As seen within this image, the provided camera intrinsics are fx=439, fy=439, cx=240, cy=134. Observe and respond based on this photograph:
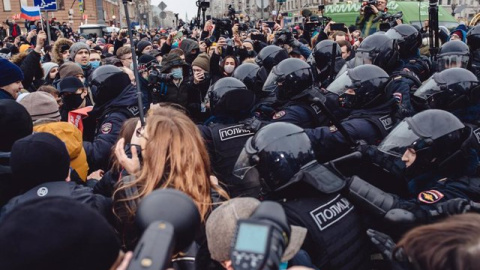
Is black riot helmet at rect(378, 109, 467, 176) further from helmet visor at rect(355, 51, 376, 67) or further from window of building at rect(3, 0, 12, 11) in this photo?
window of building at rect(3, 0, 12, 11)

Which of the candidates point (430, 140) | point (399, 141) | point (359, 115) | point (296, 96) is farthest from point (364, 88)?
point (430, 140)

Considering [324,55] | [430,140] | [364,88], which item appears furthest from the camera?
[324,55]

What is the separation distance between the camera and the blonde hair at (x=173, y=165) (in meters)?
2.22

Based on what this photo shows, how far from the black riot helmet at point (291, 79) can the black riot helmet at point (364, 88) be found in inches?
A: 16.6

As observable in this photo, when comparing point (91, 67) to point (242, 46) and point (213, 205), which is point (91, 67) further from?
point (213, 205)

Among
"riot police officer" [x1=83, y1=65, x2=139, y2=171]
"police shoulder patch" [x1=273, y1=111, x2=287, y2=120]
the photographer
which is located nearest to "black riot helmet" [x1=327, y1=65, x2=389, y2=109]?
"police shoulder patch" [x1=273, y1=111, x2=287, y2=120]

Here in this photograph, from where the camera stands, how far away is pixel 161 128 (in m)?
2.36

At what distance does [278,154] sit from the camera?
2.41 m

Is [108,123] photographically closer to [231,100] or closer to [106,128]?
[106,128]

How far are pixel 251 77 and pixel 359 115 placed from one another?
199cm

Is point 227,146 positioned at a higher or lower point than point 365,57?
lower

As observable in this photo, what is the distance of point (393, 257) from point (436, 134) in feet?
4.35

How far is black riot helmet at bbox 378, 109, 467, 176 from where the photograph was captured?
106 inches

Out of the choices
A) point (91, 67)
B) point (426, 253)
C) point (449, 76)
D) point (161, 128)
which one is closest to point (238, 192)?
point (161, 128)
